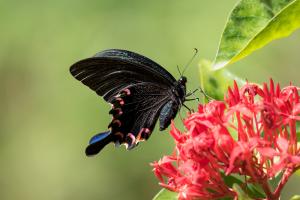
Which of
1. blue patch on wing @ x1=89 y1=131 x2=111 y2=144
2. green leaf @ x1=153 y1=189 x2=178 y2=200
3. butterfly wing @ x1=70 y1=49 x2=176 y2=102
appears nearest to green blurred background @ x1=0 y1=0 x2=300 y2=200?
butterfly wing @ x1=70 y1=49 x2=176 y2=102

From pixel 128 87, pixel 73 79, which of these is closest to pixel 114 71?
pixel 128 87

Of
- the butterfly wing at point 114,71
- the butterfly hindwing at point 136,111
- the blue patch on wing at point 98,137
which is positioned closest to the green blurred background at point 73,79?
the butterfly hindwing at point 136,111

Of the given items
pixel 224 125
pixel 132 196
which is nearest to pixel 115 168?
pixel 132 196

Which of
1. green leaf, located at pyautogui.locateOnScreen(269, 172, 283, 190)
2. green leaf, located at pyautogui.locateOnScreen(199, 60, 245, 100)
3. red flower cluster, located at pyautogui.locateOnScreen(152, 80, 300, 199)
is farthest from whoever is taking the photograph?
green leaf, located at pyautogui.locateOnScreen(199, 60, 245, 100)

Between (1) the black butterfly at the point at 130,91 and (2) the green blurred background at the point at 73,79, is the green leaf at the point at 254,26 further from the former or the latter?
(2) the green blurred background at the point at 73,79

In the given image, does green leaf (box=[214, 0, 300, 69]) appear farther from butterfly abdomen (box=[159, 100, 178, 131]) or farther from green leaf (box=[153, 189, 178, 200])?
butterfly abdomen (box=[159, 100, 178, 131])

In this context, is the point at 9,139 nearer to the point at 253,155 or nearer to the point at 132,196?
the point at 132,196
